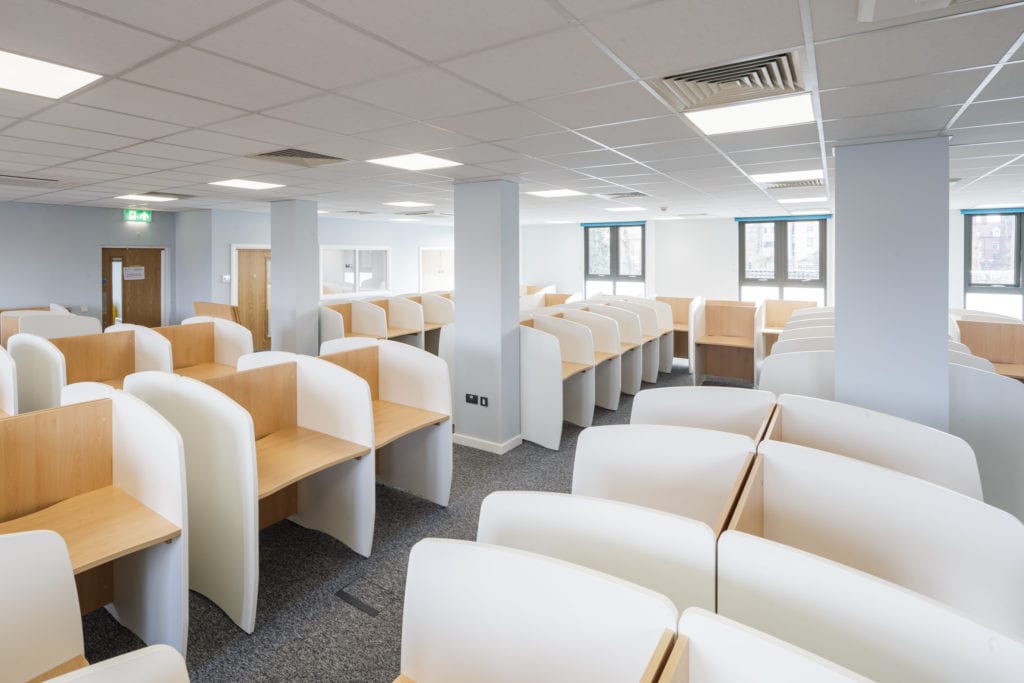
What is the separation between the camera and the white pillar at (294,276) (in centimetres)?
600

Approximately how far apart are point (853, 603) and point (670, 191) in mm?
4960

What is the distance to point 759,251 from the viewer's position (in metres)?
9.05

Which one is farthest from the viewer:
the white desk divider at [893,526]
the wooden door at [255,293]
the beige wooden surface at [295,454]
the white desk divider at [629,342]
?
the wooden door at [255,293]

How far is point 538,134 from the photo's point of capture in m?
2.93

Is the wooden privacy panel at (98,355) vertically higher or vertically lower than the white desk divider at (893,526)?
higher

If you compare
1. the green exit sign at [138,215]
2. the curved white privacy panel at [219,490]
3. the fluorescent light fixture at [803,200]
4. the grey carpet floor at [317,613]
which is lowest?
the grey carpet floor at [317,613]

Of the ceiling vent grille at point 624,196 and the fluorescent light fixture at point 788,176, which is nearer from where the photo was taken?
the fluorescent light fixture at point 788,176

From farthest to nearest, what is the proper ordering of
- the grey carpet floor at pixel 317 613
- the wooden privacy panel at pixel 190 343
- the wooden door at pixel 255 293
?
the wooden door at pixel 255 293
the wooden privacy panel at pixel 190 343
the grey carpet floor at pixel 317 613

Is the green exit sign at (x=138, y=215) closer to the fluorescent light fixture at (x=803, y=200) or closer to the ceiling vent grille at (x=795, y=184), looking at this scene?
the ceiling vent grille at (x=795, y=184)

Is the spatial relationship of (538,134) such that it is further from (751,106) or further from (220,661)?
(220,661)

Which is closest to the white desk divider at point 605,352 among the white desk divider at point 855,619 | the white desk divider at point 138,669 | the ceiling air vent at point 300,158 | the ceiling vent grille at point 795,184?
the ceiling vent grille at point 795,184

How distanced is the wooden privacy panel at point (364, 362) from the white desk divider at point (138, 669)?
2387 mm

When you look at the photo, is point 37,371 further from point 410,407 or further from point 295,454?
point 410,407

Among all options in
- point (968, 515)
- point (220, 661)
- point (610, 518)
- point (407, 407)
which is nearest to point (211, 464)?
point (220, 661)
